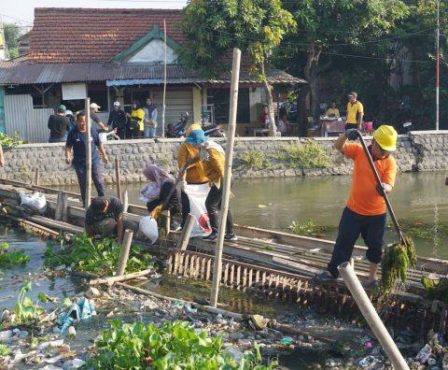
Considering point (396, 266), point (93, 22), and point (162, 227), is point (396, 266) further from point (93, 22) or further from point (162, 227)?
point (93, 22)

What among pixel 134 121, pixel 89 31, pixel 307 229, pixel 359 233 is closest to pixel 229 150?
pixel 359 233

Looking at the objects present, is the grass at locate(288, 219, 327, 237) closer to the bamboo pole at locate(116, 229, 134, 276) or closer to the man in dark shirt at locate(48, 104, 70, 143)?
the bamboo pole at locate(116, 229, 134, 276)

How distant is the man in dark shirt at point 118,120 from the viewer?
68.9 feet

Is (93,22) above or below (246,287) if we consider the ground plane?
above

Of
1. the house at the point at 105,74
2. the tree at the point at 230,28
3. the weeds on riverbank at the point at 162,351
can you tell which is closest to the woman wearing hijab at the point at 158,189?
the weeds on riverbank at the point at 162,351

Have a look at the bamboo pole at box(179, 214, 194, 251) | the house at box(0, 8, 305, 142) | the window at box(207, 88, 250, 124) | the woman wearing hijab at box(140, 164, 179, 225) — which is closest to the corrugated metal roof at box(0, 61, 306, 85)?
the house at box(0, 8, 305, 142)

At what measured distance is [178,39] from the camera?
2444 cm

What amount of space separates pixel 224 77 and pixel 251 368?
707 inches

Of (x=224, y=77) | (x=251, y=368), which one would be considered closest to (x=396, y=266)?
(x=251, y=368)

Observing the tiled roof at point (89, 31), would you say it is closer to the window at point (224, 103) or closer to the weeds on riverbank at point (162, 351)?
the window at point (224, 103)

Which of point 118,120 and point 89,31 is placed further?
point 89,31

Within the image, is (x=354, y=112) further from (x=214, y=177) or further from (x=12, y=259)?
(x=12, y=259)

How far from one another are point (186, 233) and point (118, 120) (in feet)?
41.8

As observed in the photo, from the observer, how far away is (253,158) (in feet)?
64.3
